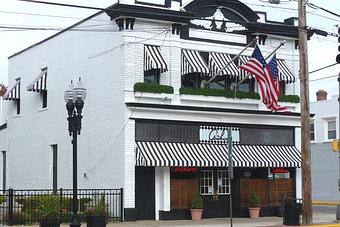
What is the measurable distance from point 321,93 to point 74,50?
2501 cm

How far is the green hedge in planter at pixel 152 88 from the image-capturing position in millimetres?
26578

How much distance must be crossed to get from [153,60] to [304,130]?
6.83m

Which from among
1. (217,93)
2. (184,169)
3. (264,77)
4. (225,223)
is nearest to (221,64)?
(217,93)

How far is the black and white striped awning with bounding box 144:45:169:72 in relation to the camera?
26.8 metres

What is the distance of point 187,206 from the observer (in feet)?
90.8

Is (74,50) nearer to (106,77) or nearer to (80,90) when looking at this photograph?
(106,77)

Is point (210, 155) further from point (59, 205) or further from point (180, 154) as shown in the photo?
point (59, 205)

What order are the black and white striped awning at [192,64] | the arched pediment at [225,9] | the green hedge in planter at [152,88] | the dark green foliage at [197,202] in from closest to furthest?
the green hedge in planter at [152,88] < the dark green foliage at [197,202] < the black and white striped awning at [192,64] < the arched pediment at [225,9]

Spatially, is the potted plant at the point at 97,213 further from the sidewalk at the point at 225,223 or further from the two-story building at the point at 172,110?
the two-story building at the point at 172,110

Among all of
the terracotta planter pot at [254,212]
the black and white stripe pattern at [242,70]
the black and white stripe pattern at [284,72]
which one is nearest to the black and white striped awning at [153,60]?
the black and white stripe pattern at [242,70]

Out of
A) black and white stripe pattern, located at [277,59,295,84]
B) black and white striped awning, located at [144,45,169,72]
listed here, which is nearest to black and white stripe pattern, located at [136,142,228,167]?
black and white striped awning, located at [144,45,169,72]

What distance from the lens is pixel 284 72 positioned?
30781 millimetres

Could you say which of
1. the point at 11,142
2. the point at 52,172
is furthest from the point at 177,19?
the point at 11,142

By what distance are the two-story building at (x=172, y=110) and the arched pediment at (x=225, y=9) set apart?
5cm
